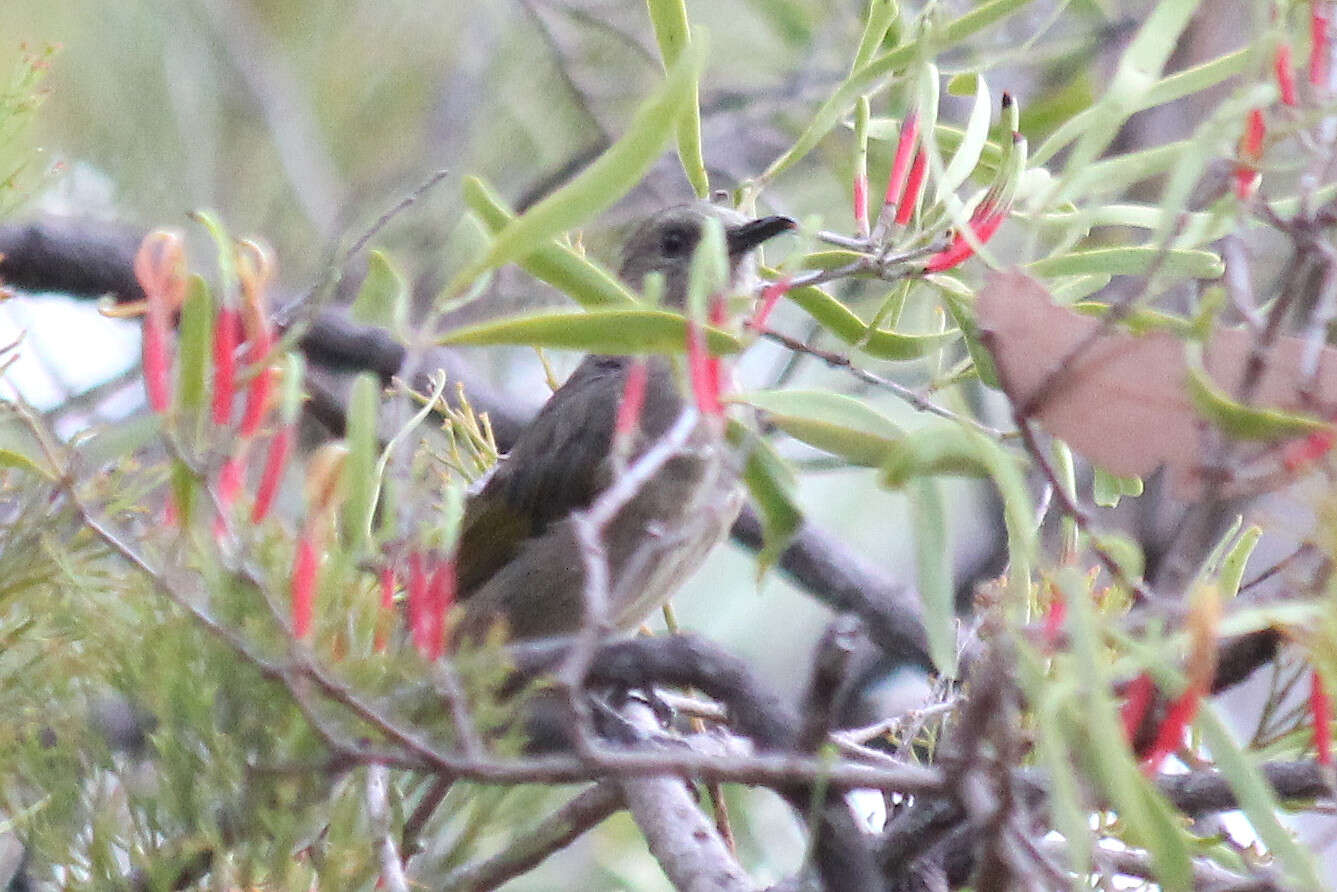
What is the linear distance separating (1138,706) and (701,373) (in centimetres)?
33

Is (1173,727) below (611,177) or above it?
below

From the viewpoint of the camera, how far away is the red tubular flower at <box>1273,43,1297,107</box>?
1018 mm

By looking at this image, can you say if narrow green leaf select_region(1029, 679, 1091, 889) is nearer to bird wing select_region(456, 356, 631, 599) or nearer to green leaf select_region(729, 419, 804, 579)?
green leaf select_region(729, 419, 804, 579)

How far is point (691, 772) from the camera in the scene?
0.88m

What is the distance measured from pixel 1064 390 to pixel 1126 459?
6 centimetres

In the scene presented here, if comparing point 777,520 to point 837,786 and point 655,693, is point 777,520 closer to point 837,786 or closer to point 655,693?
point 837,786

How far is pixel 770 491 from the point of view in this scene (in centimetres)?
104

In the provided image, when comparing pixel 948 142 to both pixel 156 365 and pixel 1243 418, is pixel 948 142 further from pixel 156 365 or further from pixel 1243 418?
pixel 156 365

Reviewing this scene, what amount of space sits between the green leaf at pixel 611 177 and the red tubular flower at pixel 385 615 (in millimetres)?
253

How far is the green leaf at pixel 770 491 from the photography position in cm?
103

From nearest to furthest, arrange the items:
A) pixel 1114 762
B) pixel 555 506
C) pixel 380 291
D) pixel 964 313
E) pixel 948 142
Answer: pixel 1114 762 < pixel 380 291 < pixel 964 313 < pixel 948 142 < pixel 555 506

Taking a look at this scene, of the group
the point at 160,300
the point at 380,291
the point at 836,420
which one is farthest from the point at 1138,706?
the point at 160,300

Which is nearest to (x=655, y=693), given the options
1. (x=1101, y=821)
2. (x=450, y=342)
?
(x=1101, y=821)

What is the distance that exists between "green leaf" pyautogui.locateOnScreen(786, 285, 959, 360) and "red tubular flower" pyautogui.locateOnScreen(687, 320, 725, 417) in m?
0.53
